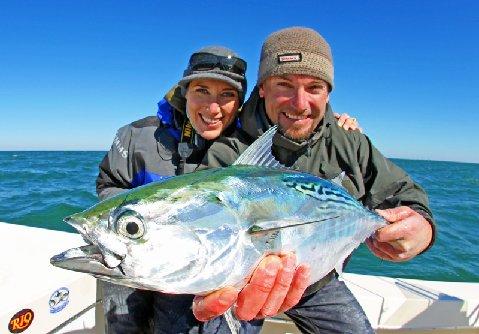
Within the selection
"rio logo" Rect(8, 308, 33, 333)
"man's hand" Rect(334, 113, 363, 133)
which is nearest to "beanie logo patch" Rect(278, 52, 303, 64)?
"man's hand" Rect(334, 113, 363, 133)

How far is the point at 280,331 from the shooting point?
14.1ft

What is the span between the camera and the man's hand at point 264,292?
1923 mm

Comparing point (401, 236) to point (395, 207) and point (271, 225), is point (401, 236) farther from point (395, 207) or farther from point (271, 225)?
point (271, 225)

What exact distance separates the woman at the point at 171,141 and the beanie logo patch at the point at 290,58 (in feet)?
1.33

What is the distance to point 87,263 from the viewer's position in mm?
1596

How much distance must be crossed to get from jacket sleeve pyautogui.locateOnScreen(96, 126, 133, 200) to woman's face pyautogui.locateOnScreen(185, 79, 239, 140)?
2.18 feet

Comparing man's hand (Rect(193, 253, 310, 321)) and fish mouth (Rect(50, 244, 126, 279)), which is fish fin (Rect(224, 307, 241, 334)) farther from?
fish mouth (Rect(50, 244, 126, 279))

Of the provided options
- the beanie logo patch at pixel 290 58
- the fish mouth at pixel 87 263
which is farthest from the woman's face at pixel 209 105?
the fish mouth at pixel 87 263

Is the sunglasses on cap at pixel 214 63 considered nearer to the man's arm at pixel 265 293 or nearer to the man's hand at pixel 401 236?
the man's hand at pixel 401 236

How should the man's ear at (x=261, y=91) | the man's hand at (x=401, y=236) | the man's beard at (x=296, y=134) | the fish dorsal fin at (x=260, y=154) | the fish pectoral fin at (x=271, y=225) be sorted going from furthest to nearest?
the man's ear at (x=261, y=91), the man's beard at (x=296, y=134), the man's hand at (x=401, y=236), the fish dorsal fin at (x=260, y=154), the fish pectoral fin at (x=271, y=225)

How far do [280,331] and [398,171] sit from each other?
227cm

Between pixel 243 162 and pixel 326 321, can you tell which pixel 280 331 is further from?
pixel 243 162

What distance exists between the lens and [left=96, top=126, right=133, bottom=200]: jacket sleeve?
3359mm

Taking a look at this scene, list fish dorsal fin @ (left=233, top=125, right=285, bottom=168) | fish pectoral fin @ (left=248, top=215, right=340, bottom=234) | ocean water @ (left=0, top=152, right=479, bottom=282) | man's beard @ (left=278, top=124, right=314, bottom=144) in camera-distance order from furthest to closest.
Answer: ocean water @ (left=0, top=152, right=479, bottom=282) < man's beard @ (left=278, top=124, right=314, bottom=144) < fish dorsal fin @ (left=233, top=125, right=285, bottom=168) < fish pectoral fin @ (left=248, top=215, right=340, bottom=234)
